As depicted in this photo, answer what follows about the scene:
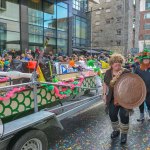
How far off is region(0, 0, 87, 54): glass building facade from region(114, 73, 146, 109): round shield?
1149 cm

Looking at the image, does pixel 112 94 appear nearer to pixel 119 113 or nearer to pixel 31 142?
pixel 119 113

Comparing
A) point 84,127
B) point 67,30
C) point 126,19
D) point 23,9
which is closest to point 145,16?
point 126,19

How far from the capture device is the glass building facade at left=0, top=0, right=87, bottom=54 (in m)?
15.5

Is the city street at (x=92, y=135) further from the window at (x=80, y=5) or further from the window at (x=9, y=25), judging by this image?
the window at (x=80, y=5)

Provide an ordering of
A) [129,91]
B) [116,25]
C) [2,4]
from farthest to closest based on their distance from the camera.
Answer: [116,25], [2,4], [129,91]

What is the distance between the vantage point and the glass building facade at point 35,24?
15.5 meters

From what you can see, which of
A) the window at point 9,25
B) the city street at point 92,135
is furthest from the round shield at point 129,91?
the window at point 9,25

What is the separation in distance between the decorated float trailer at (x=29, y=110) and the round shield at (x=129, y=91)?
989 mm

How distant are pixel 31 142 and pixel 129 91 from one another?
1821 millimetres

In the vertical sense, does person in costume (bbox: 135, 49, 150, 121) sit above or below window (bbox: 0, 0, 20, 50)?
below

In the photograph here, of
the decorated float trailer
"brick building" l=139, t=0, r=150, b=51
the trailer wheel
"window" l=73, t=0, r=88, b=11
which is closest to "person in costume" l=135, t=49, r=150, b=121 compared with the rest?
the decorated float trailer

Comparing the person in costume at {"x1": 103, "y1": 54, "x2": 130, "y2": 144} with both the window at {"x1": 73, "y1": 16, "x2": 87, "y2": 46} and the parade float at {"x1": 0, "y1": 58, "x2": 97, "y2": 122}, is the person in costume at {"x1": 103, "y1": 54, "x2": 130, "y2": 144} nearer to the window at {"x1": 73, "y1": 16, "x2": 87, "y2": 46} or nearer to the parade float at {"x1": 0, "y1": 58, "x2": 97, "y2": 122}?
the parade float at {"x1": 0, "y1": 58, "x2": 97, "y2": 122}

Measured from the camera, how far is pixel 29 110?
351 centimetres

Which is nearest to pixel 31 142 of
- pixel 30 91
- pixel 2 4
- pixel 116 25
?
pixel 30 91
